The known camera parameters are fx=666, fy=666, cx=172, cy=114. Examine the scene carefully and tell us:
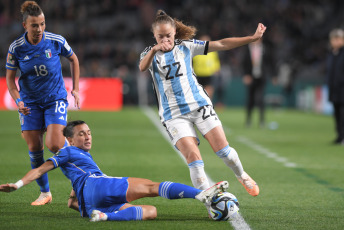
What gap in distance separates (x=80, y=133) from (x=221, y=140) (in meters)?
1.34

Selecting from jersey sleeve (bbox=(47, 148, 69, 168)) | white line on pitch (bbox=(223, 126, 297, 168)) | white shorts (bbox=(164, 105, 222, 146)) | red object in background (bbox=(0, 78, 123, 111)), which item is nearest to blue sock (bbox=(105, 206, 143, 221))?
jersey sleeve (bbox=(47, 148, 69, 168))

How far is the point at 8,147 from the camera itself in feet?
40.8

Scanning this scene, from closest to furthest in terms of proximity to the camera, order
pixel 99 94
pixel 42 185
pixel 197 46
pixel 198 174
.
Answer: pixel 198 174, pixel 197 46, pixel 42 185, pixel 99 94

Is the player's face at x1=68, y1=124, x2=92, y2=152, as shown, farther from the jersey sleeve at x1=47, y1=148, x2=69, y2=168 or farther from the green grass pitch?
the green grass pitch

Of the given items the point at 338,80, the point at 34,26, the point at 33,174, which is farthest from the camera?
the point at 338,80

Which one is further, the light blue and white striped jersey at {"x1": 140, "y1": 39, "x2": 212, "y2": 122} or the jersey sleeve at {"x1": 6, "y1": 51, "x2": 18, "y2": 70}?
the jersey sleeve at {"x1": 6, "y1": 51, "x2": 18, "y2": 70}

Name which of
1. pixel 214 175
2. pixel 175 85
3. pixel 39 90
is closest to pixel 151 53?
pixel 175 85

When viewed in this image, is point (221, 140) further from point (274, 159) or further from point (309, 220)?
point (274, 159)

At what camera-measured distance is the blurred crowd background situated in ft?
102

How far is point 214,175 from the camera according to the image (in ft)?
29.8

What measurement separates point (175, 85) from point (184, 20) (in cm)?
2485

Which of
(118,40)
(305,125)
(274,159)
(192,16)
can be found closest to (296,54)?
(192,16)

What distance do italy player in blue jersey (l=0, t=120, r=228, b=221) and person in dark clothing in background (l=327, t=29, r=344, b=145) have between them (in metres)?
8.75

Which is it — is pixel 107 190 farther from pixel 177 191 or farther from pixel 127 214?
pixel 177 191
